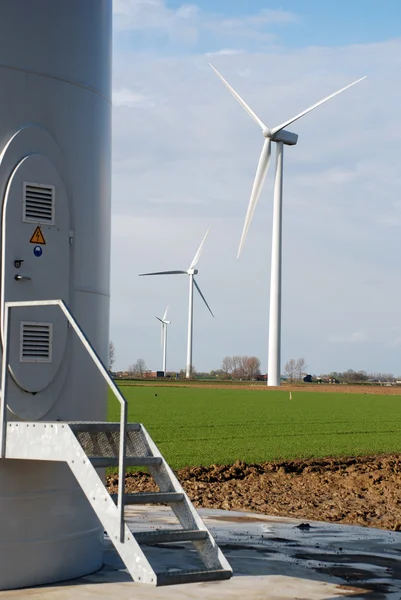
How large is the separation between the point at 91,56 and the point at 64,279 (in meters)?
2.37

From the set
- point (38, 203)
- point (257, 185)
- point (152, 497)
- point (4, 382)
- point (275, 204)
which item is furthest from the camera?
point (275, 204)

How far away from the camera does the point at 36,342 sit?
30.7 feet

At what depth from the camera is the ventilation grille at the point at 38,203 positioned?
9438 millimetres

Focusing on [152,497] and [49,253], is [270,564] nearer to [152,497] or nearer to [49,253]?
[152,497]

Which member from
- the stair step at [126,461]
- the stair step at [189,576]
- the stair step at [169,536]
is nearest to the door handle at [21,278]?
the stair step at [126,461]

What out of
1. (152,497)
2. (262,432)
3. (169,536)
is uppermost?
(152,497)

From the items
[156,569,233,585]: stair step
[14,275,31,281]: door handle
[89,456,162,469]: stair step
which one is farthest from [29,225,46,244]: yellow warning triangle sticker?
[156,569,233,585]: stair step

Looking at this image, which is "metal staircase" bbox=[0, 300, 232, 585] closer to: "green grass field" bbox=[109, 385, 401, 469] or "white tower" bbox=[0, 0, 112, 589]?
"white tower" bbox=[0, 0, 112, 589]

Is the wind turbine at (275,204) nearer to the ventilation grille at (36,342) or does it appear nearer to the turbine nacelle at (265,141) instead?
the turbine nacelle at (265,141)

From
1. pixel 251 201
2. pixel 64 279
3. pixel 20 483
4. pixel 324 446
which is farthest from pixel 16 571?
pixel 251 201

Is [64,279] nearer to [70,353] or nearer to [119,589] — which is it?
[70,353]

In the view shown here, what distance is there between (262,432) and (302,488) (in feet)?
51.5

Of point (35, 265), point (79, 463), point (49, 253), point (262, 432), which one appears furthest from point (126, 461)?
point (262, 432)

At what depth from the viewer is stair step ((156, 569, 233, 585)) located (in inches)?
291
